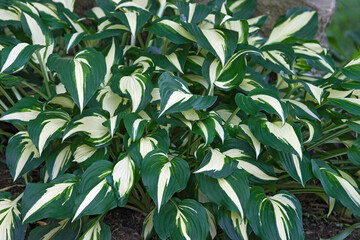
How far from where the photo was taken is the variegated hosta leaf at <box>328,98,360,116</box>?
1544 mm

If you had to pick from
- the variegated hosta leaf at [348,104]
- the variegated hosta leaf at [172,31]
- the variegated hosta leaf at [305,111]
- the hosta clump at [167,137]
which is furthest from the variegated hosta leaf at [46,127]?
the variegated hosta leaf at [348,104]

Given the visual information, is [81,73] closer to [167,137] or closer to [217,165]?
[167,137]

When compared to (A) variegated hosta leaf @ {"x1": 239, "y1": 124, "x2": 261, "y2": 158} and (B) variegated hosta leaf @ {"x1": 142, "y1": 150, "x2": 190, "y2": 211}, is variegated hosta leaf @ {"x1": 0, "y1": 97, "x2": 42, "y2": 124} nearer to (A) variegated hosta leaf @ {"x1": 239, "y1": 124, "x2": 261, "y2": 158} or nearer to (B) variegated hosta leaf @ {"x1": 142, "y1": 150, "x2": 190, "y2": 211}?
(B) variegated hosta leaf @ {"x1": 142, "y1": 150, "x2": 190, "y2": 211}

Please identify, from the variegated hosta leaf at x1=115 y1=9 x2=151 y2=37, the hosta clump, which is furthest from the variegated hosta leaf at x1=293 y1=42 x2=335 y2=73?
the variegated hosta leaf at x1=115 y1=9 x2=151 y2=37

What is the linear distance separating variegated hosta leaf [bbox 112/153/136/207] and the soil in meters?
0.33

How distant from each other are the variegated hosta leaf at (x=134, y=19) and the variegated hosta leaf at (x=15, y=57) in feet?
1.26

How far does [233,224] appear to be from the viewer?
1435 mm

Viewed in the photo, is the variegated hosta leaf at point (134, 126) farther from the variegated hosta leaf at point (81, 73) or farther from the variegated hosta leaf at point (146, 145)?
the variegated hosta leaf at point (81, 73)

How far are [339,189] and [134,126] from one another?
76 cm

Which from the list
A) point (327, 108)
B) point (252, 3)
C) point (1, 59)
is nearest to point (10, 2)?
point (1, 59)

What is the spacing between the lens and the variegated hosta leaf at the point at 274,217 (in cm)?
138

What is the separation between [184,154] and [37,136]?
58 centimetres

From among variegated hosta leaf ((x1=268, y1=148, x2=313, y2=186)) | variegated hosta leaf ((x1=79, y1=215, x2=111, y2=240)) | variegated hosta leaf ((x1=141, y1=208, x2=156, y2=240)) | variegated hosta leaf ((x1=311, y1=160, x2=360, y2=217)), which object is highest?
variegated hosta leaf ((x1=268, y1=148, x2=313, y2=186))

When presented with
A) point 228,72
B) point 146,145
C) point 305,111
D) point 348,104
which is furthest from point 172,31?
point 348,104
